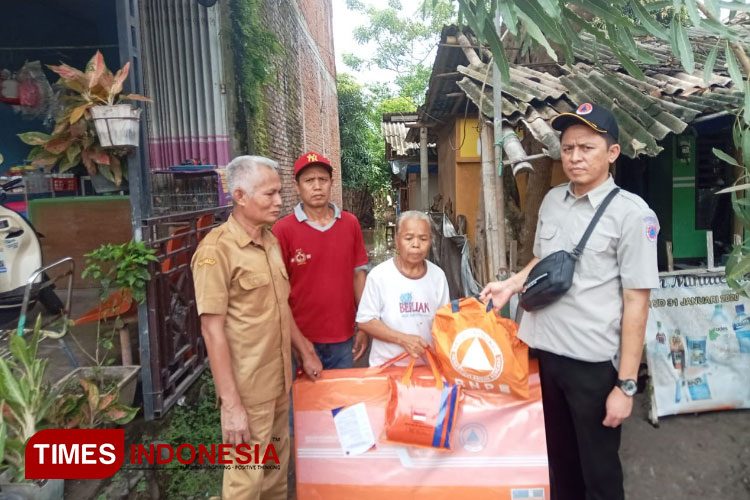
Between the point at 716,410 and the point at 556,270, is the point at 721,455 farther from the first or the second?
the point at 556,270

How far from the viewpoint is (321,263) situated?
114 inches

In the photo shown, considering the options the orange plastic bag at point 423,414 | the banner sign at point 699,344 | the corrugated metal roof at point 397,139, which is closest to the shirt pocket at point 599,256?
the orange plastic bag at point 423,414

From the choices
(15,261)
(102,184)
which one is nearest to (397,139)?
(15,261)

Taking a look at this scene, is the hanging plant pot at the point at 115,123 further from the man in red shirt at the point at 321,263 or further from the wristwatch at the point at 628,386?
the wristwatch at the point at 628,386

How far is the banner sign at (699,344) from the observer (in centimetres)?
373

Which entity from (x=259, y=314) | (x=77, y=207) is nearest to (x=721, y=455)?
(x=259, y=314)

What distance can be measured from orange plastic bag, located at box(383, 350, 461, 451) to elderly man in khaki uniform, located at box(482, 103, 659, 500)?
45 cm

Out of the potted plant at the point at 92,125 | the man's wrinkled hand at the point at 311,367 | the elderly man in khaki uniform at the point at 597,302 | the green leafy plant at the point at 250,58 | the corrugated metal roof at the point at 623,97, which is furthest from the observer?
the green leafy plant at the point at 250,58

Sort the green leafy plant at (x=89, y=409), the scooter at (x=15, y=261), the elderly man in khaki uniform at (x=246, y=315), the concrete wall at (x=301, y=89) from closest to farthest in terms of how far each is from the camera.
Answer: the elderly man in khaki uniform at (x=246, y=315), the green leafy plant at (x=89, y=409), the scooter at (x=15, y=261), the concrete wall at (x=301, y=89)

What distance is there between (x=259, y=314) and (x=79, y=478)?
58.8 inches

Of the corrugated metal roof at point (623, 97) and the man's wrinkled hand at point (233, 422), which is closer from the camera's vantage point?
→ the man's wrinkled hand at point (233, 422)

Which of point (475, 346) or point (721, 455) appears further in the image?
point (721, 455)

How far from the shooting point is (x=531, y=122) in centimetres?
315

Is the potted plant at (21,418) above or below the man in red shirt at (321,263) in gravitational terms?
below
